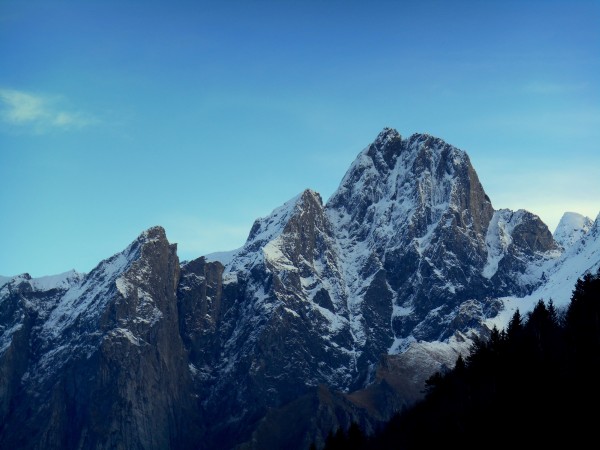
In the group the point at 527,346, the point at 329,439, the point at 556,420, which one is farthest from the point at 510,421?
the point at 329,439

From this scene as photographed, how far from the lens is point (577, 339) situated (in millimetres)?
161750

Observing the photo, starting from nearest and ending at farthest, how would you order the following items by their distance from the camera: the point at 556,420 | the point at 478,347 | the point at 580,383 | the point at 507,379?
the point at 556,420
the point at 580,383
the point at 507,379
the point at 478,347

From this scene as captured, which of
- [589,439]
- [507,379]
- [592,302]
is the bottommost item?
[589,439]

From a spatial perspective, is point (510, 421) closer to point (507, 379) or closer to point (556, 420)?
point (556, 420)

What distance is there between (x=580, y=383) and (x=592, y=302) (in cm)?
4510

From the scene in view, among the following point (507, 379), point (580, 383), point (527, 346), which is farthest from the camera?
point (527, 346)

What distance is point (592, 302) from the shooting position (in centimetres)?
17888

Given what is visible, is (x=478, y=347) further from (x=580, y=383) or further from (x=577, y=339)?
(x=580, y=383)

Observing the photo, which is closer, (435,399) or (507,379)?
(507,379)

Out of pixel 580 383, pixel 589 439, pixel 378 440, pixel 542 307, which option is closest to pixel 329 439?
pixel 378 440

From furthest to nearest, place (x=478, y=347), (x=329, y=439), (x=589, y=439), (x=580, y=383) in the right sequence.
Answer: (x=478, y=347) < (x=329, y=439) < (x=580, y=383) < (x=589, y=439)

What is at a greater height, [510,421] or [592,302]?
[592,302]

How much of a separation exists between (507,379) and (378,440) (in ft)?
131

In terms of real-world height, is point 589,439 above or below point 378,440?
below
